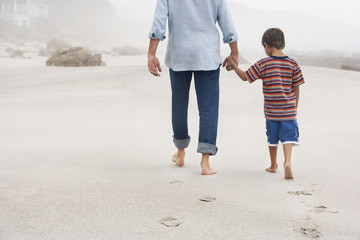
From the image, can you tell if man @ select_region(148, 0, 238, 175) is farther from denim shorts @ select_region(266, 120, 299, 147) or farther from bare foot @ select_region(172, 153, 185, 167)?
denim shorts @ select_region(266, 120, 299, 147)

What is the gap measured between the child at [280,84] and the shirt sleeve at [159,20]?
62 cm

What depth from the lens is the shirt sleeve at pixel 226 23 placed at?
3.27 metres

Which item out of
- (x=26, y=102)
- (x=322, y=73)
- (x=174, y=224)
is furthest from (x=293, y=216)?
(x=322, y=73)

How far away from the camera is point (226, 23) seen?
3.29m

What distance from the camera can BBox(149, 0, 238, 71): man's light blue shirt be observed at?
3197mm

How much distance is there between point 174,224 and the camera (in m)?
2.21

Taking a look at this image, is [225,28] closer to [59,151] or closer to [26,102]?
[59,151]

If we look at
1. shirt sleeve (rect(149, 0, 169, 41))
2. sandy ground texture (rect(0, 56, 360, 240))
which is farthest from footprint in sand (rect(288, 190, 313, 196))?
shirt sleeve (rect(149, 0, 169, 41))

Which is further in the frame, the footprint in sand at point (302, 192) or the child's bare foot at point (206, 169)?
the child's bare foot at point (206, 169)

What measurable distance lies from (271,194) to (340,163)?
1026 millimetres

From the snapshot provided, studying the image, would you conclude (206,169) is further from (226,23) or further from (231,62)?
(226,23)

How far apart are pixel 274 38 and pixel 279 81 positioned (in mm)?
280

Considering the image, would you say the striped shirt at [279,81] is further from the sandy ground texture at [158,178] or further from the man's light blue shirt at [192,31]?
the sandy ground texture at [158,178]

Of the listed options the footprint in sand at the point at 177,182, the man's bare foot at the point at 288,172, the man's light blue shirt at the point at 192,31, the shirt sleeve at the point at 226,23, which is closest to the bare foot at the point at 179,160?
the footprint in sand at the point at 177,182
